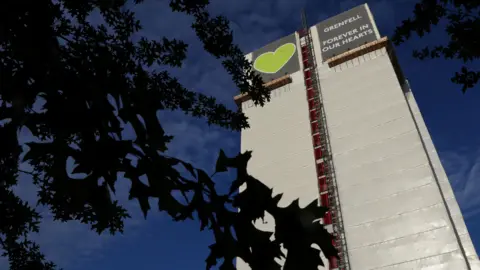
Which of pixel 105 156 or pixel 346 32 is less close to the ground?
pixel 346 32

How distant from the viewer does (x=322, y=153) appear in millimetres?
29922

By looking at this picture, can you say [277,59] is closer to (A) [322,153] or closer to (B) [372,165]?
(A) [322,153]

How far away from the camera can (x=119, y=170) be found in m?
1.81

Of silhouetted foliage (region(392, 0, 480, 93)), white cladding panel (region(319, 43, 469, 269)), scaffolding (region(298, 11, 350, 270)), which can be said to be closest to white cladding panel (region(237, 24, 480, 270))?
white cladding panel (region(319, 43, 469, 269))

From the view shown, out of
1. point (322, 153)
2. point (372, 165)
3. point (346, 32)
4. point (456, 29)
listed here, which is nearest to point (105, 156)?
point (456, 29)

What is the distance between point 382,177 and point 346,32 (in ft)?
54.5

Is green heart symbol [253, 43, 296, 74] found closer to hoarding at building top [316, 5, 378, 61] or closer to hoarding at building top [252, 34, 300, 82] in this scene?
hoarding at building top [252, 34, 300, 82]

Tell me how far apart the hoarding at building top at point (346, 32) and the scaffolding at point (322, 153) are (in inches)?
56.2

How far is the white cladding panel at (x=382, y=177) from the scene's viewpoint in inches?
Answer: 912

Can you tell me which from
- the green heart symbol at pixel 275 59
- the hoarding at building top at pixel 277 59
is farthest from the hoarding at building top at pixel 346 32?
the green heart symbol at pixel 275 59

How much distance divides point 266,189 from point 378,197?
26146 millimetres

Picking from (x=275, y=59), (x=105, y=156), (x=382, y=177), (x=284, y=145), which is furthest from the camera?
(x=275, y=59)

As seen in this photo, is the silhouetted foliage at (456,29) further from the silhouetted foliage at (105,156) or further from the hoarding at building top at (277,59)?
the hoarding at building top at (277,59)

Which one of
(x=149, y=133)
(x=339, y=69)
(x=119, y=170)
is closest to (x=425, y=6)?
(x=149, y=133)
